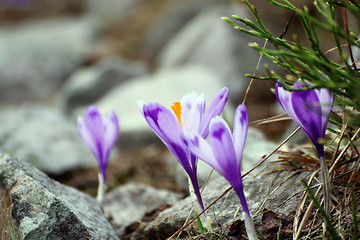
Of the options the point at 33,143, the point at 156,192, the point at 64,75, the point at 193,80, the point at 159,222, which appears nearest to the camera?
the point at 159,222

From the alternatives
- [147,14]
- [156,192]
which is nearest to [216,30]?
[147,14]

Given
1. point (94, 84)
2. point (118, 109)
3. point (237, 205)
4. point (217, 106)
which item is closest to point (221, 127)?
point (217, 106)

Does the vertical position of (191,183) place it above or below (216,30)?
below

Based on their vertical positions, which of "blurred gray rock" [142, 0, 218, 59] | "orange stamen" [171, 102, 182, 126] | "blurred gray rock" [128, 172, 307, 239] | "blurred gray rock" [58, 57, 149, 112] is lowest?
"blurred gray rock" [128, 172, 307, 239]

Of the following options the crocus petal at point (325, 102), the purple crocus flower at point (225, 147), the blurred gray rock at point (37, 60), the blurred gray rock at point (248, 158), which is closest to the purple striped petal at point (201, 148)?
the purple crocus flower at point (225, 147)

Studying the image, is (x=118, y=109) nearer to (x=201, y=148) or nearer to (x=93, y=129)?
(x=93, y=129)

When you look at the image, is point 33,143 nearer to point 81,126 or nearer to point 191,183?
point 81,126

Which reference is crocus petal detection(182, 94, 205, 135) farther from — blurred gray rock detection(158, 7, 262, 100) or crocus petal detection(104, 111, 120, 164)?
blurred gray rock detection(158, 7, 262, 100)

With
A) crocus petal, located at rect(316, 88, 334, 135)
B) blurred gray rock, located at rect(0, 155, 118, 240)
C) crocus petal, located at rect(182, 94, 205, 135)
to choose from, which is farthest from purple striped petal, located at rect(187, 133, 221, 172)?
blurred gray rock, located at rect(0, 155, 118, 240)
